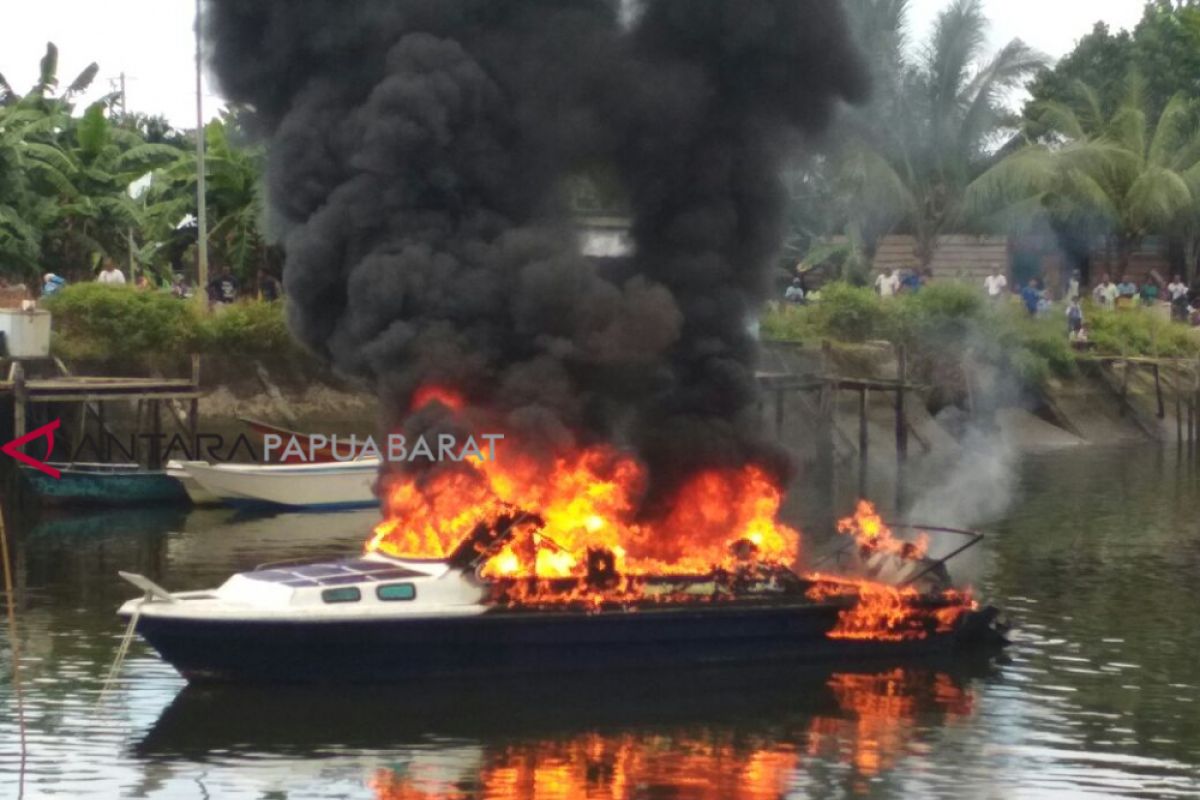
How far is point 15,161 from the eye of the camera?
179 ft

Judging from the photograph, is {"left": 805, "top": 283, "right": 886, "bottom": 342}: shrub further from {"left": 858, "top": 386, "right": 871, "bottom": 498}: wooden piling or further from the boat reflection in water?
the boat reflection in water

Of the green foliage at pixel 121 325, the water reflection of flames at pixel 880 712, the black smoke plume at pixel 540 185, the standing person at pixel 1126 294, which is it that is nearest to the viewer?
the water reflection of flames at pixel 880 712

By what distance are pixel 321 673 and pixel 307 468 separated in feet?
71.6

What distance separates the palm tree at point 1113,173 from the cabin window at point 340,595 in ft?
147

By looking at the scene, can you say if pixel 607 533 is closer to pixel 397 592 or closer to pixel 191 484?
pixel 397 592

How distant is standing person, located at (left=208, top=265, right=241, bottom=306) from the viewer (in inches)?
2355

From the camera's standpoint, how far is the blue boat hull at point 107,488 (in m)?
46.5

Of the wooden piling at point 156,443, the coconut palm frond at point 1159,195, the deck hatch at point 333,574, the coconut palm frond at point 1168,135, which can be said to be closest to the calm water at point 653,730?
the deck hatch at point 333,574

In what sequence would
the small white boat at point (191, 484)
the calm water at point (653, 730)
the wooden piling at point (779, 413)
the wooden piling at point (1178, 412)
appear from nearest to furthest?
1. the calm water at point (653, 730)
2. the small white boat at point (191, 484)
3. the wooden piling at point (779, 413)
4. the wooden piling at point (1178, 412)

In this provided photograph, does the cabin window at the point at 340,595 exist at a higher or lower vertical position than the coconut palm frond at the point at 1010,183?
lower

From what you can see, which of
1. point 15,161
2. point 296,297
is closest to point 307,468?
point 15,161

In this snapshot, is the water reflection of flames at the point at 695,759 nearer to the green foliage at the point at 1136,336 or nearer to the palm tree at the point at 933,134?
the palm tree at the point at 933,134

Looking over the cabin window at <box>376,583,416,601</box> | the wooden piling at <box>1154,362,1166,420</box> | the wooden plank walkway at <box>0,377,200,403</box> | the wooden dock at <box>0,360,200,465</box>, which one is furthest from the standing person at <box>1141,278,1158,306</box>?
the cabin window at <box>376,583,416,601</box>

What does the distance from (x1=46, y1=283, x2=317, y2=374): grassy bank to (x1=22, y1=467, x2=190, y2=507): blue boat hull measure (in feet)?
27.7
